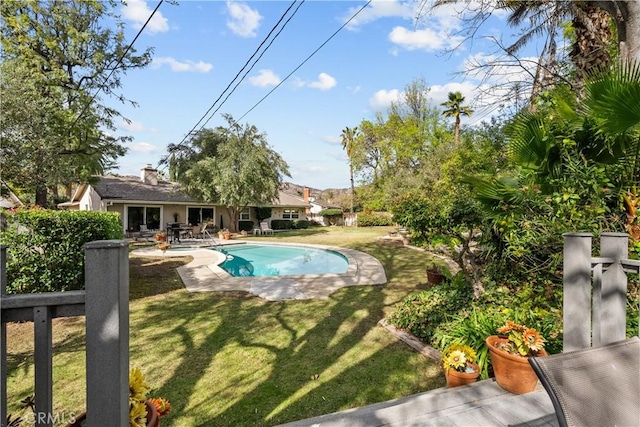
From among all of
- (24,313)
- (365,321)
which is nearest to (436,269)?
(365,321)

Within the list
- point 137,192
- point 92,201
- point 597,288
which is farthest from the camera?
point 137,192

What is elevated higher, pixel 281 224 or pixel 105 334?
pixel 105 334

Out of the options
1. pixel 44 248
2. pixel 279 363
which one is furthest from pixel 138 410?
pixel 44 248

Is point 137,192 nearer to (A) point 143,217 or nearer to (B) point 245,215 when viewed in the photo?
(A) point 143,217

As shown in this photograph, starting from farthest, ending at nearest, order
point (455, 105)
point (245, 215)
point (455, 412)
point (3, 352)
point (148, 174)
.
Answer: point (245, 215) < point (455, 105) < point (148, 174) < point (455, 412) < point (3, 352)

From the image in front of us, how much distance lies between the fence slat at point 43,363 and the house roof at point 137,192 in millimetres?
21808

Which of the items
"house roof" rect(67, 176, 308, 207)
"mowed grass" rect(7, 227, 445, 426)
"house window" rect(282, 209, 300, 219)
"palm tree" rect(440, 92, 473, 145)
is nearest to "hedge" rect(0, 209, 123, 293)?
"mowed grass" rect(7, 227, 445, 426)

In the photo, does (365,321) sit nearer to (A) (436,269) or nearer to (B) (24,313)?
(A) (436,269)

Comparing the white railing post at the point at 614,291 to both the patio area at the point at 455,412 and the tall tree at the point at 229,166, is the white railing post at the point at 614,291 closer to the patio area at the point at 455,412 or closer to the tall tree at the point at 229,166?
the patio area at the point at 455,412

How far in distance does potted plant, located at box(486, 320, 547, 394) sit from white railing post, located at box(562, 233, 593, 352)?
43cm

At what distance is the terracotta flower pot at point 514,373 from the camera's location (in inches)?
108

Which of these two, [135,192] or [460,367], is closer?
[460,367]

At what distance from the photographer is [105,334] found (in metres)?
1.29

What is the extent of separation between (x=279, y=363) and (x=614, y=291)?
3592mm
